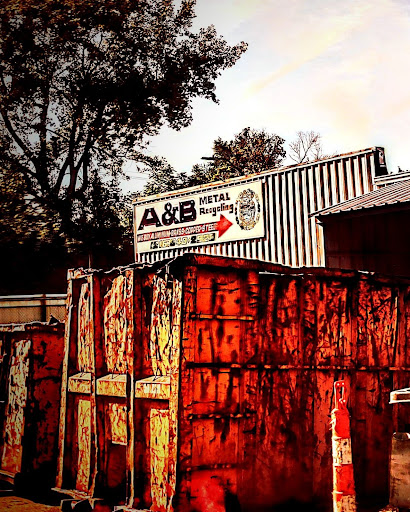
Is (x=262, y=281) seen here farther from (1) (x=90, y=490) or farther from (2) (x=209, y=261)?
(1) (x=90, y=490)

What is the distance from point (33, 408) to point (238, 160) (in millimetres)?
32788

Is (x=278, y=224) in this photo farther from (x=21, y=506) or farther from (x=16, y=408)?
(x=21, y=506)

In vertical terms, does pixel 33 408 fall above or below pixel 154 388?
below

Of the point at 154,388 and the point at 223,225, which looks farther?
the point at 223,225

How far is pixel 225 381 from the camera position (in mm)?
5398

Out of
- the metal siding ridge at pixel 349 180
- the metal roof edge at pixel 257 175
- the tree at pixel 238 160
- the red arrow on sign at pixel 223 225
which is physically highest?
the tree at pixel 238 160

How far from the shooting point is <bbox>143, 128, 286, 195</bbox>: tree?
36.8m

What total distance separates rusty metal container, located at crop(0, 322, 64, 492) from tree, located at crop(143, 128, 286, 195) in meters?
27.9

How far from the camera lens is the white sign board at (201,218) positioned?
1622 centimetres

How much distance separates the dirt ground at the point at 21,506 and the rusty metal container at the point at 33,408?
278mm

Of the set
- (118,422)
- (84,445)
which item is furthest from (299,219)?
(118,422)

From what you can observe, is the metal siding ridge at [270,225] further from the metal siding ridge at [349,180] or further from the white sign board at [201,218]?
the metal siding ridge at [349,180]

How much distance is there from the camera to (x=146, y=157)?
32188 millimetres

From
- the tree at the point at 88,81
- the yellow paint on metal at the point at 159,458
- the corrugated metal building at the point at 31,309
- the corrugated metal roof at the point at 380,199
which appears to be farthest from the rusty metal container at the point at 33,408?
the tree at the point at 88,81
